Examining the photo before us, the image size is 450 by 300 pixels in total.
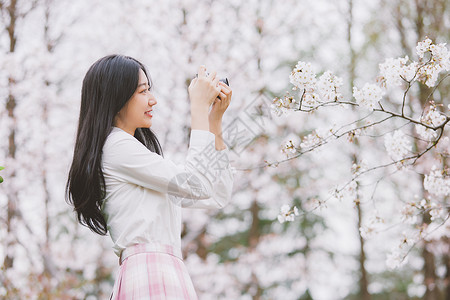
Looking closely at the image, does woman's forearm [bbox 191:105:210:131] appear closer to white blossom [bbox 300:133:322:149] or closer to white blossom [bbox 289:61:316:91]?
white blossom [bbox 289:61:316:91]

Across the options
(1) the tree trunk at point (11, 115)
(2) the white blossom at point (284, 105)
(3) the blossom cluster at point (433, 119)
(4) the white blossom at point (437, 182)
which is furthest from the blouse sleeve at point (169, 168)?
(1) the tree trunk at point (11, 115)

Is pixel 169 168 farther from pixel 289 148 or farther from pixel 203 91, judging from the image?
pixel 289 148

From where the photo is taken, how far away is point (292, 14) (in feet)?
21.0

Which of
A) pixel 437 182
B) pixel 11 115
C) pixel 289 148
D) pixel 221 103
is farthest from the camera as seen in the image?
pixel 11 115

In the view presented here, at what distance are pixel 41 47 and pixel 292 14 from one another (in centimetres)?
284

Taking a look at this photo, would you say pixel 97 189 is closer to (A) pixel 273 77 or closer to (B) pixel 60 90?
(B) pixel 60 90

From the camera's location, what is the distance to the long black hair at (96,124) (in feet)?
4.64

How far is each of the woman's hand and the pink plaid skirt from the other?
401mm

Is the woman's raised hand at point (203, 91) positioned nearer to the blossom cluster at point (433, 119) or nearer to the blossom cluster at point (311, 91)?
the blossom cluster at point (311, 91)

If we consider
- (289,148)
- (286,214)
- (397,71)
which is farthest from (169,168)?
(397,71)

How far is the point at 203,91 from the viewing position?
1.43m

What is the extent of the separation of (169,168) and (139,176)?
8 cm

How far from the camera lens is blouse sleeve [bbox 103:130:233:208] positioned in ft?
4.42

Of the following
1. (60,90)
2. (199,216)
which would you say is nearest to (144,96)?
(199,216)
